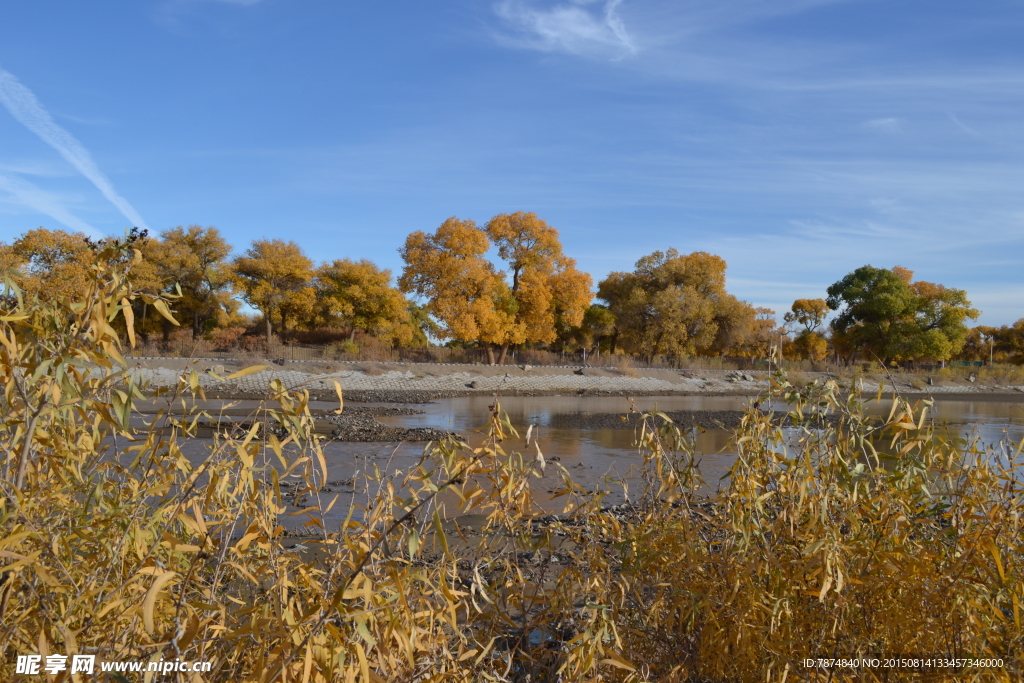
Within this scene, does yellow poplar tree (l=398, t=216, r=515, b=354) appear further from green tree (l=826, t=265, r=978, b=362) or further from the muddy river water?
green tree (l=826, t=265, r=978, b=362)

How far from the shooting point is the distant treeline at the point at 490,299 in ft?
129

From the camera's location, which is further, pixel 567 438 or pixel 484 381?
pixel 484 381

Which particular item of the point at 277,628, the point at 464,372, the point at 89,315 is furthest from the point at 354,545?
the point at 464,372

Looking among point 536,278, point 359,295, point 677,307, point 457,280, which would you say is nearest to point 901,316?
point 677,307

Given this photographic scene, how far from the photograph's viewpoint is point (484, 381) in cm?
3369

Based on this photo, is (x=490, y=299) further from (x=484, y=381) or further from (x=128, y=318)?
(x=128, y=318)

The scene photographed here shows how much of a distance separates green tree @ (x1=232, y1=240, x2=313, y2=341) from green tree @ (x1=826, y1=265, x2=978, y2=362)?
131ft

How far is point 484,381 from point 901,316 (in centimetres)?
3613

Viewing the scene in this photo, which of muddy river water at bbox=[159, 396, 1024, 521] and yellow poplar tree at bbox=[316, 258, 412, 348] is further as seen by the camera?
yellow poplar tree at bbox=[316, 258, 412, 348]

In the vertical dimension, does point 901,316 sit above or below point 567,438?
above

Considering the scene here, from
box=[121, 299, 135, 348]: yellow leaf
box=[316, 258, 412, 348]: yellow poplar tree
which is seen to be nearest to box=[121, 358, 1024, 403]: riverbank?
box=[316, 258, 412, 348]: yellow poplar tree

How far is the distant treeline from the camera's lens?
3938 cm

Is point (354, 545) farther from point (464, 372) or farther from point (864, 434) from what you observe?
point (464, 372)

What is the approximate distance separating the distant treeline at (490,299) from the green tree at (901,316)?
98mm
